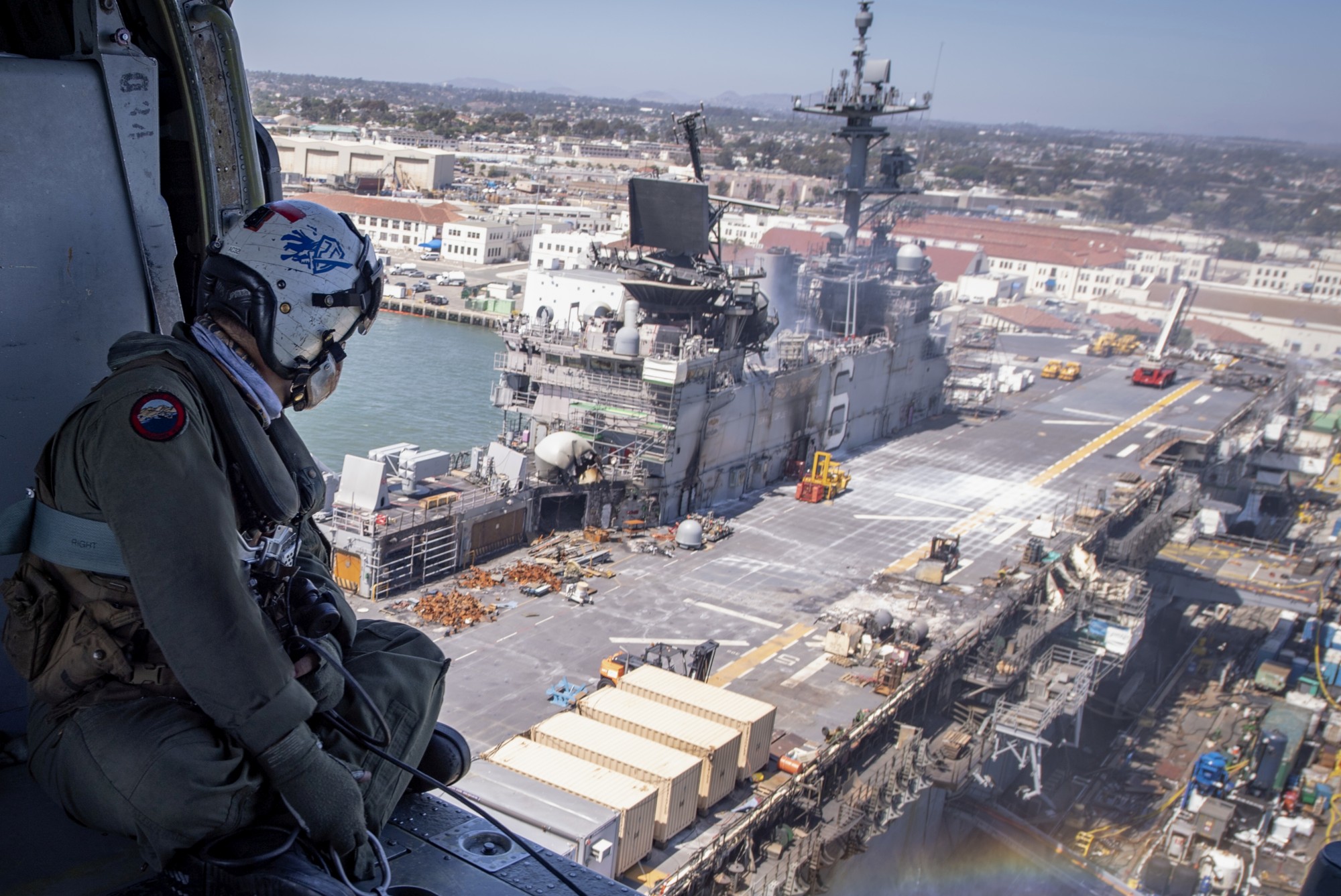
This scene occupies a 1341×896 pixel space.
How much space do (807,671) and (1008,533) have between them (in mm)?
12159

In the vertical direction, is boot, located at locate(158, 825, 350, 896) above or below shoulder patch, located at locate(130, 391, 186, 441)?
below

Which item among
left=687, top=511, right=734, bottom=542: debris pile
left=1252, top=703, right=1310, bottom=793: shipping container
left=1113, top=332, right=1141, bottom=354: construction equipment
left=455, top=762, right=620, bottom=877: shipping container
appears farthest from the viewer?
left=1113, top=332, right=1141, bottom=354: construction equipment

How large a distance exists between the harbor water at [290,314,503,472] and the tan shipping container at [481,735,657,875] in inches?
621

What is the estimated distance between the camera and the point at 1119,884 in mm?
20062

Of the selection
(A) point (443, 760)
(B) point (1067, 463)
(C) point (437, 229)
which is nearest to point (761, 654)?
(A) point (443, 760)

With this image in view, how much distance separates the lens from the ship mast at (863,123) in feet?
146

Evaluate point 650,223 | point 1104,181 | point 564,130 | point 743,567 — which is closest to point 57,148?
point 743,567

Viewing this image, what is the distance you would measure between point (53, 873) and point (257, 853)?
63 centimetres

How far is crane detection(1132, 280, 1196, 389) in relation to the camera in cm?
5647

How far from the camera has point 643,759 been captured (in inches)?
599

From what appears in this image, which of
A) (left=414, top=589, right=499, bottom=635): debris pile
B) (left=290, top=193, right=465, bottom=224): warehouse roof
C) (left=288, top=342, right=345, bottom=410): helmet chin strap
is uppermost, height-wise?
(left=288, top=342, right=345, bottom=410): helmet chin strap

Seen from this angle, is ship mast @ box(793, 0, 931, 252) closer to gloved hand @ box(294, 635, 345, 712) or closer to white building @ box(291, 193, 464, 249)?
white building @ box(291, 193, 464, 249)

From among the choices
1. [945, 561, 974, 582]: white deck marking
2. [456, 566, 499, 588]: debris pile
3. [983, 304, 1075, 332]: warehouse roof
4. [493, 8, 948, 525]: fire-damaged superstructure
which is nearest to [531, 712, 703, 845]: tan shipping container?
[456, 566, 499, 588]: debris pile

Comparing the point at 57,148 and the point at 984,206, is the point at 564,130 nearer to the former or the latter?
the point at 984,206
